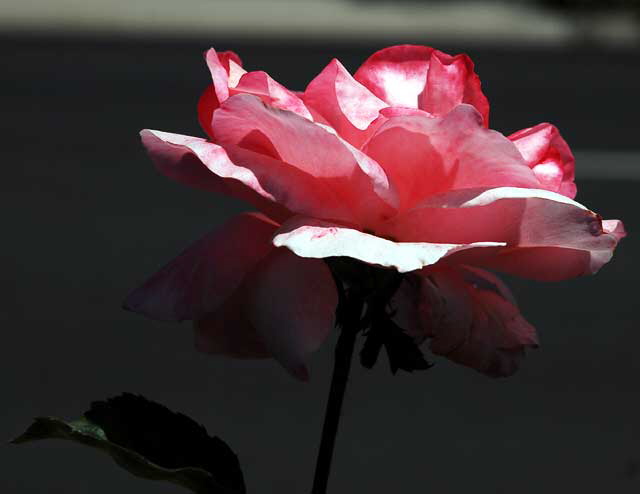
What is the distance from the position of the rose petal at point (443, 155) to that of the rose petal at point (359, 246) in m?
0.06

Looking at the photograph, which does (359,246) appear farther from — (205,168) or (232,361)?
(232,361)

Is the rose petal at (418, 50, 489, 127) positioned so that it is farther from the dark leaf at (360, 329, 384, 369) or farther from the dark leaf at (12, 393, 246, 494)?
the dark leaf at (12, 393, 246, 494)

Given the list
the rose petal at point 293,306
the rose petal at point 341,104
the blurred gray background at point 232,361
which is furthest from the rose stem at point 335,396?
the blurred gray background at point 232,361

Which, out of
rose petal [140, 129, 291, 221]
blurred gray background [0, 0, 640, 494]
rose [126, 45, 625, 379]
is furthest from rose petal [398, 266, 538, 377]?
blurred gray background [0, 0, 640, 494]

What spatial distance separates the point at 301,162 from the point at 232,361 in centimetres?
466

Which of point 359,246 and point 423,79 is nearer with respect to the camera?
point 359,246

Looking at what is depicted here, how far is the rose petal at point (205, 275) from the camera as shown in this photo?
2.53ft

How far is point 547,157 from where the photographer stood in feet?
2.82

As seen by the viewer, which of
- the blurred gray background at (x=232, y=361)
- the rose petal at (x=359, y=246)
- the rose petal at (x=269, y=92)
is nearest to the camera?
the rose petal at (x=359, y=246)

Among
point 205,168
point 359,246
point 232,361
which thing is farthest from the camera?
point 232,361

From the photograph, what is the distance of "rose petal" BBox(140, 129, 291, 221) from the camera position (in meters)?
0.76

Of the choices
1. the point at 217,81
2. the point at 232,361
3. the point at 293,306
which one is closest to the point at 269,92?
the point at 217,81

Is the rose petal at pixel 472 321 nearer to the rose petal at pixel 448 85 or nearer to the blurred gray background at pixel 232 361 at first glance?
the rose petal at pixel 448 85

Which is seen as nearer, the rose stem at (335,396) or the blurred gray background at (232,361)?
the rose stem at (335,396)
